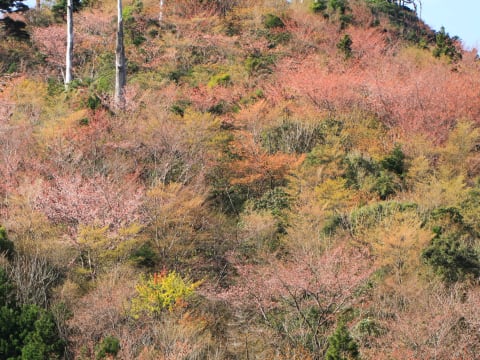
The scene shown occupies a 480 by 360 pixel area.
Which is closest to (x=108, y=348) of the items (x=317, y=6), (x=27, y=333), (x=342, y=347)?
(x=27, y=333)

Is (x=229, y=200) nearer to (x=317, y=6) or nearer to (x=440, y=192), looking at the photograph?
(x=440, y=192)

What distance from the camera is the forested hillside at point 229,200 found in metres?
14.9

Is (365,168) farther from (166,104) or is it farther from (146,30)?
(146,30)

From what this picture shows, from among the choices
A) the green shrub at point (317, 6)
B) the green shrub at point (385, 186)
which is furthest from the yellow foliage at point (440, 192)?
the green shrub at point (317, 6)

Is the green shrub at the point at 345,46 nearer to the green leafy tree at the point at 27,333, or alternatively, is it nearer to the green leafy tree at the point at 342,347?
the green leafy tree at the point at 342,347

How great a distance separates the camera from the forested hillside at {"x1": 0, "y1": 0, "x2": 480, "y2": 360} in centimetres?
1491

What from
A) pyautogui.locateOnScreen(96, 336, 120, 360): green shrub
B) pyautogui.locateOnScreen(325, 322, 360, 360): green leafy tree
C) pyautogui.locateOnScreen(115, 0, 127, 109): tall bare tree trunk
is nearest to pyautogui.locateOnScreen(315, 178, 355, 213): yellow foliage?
pyautogui.locateOnScreen(325, 322, 360, 360): green leafy tree

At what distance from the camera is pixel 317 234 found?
1984 centimetres

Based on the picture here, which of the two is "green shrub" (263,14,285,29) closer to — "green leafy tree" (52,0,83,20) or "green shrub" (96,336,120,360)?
"green leafy tree" (52,0,83,20)

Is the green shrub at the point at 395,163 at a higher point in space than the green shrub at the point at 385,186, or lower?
higher

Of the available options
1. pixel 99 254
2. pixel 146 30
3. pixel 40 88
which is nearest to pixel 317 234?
pixel 99 254

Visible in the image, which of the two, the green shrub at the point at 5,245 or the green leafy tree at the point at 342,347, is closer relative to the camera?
the green leafy tree at the point at 342,347

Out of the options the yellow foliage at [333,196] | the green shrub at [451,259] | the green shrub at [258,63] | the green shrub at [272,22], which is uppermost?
the green shrub at [272,22]

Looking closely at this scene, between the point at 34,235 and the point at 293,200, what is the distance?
33.9 ft
